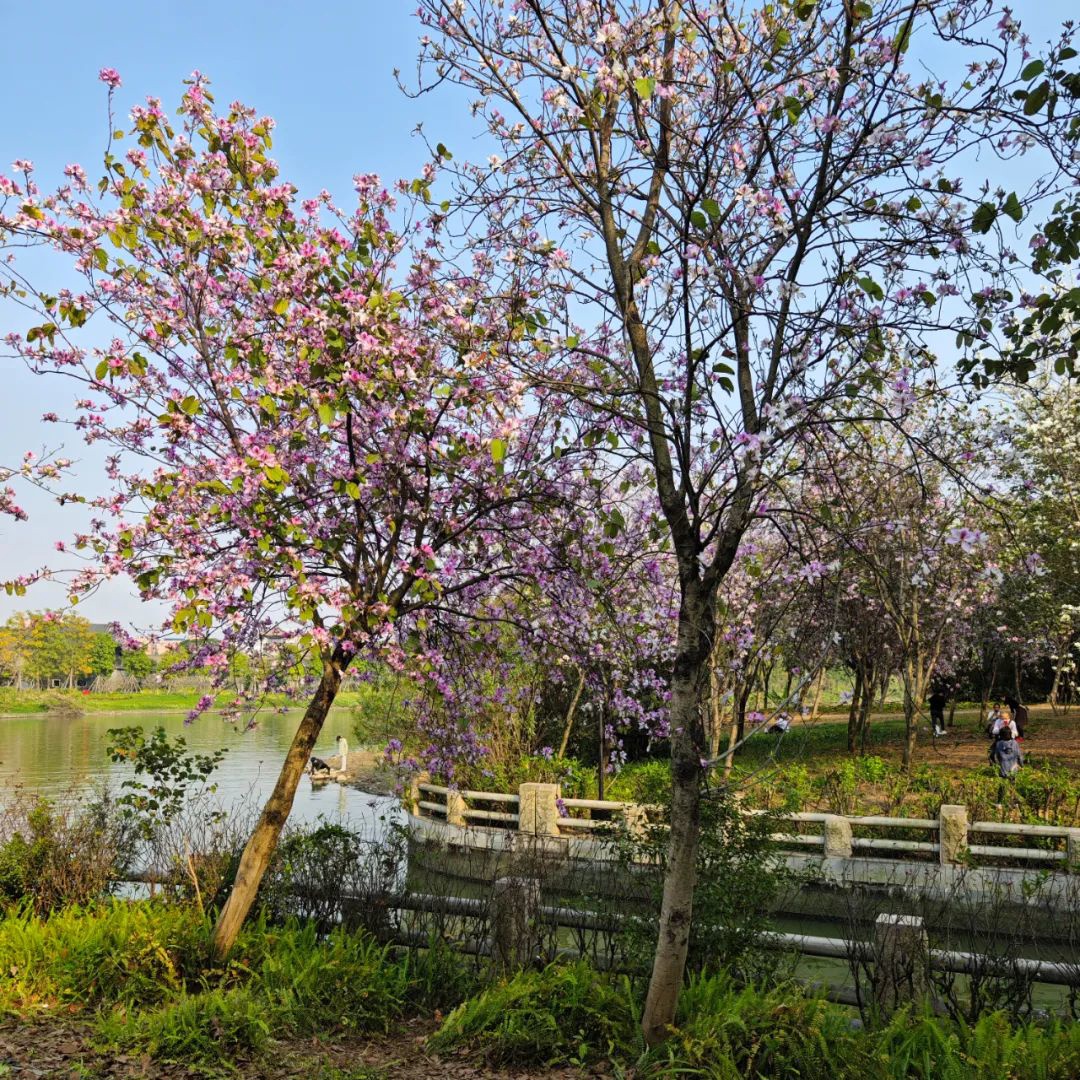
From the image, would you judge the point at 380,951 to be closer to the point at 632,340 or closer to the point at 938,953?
the point at 938,953

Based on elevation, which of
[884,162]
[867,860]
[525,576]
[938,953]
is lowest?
[867,860]

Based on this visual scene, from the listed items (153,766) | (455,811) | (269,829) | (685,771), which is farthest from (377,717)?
(685,771)

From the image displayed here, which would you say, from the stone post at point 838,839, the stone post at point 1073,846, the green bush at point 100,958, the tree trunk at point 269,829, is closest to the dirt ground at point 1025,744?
the stone post at point 1073,846

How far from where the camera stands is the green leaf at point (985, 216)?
427 cm

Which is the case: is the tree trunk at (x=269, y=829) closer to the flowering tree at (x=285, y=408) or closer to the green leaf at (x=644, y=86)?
the flowering tree at (x=285, y=408)

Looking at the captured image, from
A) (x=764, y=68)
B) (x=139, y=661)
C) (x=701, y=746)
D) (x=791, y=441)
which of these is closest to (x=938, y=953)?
(x=701, y=746)

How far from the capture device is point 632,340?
18.4 feet

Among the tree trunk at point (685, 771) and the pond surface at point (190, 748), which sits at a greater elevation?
the tree trunk at point (685, 771)

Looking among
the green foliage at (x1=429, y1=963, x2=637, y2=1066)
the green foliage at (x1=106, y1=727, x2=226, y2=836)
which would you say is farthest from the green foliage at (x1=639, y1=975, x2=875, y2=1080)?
the green foliage at (x1=106, y1=727, x2=226, y2=836)

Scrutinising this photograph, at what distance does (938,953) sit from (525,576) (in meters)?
3.93

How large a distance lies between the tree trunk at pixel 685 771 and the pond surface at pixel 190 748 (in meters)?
5.90

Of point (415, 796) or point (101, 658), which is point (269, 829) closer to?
point (415, 796)

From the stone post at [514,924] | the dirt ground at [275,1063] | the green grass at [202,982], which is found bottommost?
the dirt ground at [275,1063]

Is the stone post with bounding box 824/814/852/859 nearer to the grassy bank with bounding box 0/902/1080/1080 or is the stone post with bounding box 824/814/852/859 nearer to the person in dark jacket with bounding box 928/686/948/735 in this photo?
the grassy bank with bounding box 0/902/1080/1080
